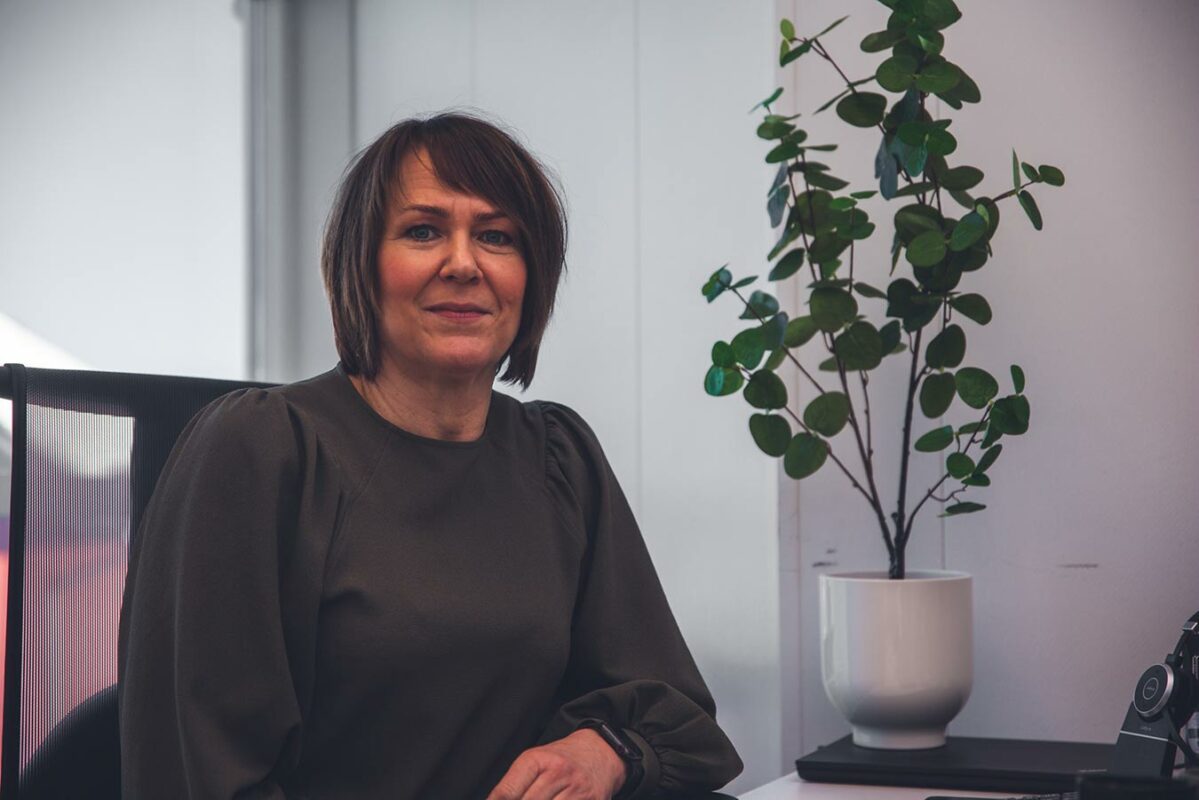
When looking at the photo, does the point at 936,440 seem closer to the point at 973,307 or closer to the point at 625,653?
the point at 973,307

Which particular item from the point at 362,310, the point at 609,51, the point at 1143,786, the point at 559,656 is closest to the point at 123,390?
the point at 362,310

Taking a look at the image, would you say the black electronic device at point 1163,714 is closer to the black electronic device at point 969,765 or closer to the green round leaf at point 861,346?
the black electronic device at point 969,765

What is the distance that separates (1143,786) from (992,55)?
1369 mm

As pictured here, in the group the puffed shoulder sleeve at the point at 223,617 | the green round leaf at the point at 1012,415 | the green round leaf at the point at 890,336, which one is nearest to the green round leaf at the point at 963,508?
the green round leaf at the point at 1012,415

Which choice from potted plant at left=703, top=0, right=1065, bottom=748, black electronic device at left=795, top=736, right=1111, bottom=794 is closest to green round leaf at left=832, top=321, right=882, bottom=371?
potted plant at left=703, top=0, right=1065, bottom=748

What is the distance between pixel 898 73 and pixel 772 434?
481 mm

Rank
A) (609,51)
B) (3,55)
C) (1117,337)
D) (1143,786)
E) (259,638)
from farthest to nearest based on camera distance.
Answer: (609,51), (3,55), (1117,337), (259,638), (1143,786)

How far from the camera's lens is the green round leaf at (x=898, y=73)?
1.57 metres

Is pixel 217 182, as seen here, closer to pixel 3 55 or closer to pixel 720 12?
pixel 3 55

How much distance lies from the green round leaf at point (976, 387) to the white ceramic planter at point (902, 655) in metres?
0.23

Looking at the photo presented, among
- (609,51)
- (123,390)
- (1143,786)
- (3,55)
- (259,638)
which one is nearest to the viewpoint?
(1143,786)

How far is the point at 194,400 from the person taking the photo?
1.34m

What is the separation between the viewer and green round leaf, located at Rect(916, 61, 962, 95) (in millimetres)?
1561

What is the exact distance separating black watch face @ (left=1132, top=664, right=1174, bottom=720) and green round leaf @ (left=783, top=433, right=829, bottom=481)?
52 centimetres
